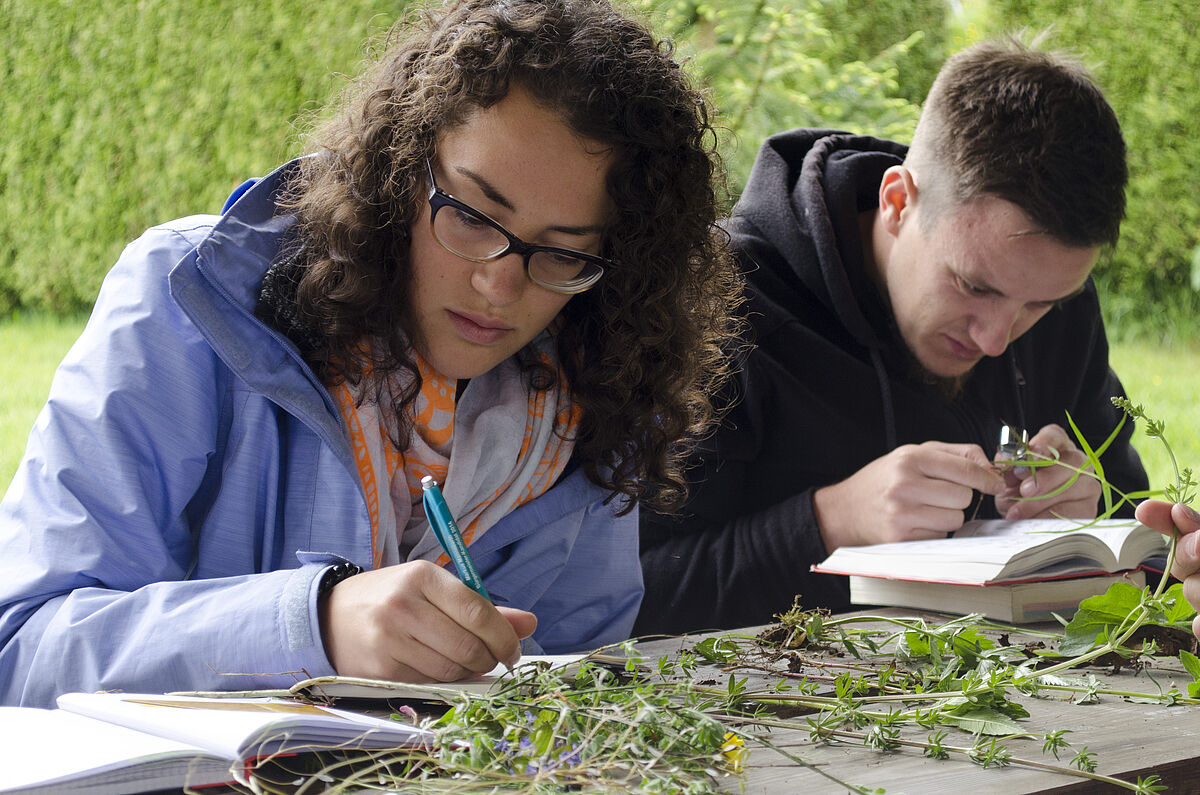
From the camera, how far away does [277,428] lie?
1.47m

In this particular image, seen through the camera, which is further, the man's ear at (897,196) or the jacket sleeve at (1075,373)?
the jacket sleeve at (1075,373)

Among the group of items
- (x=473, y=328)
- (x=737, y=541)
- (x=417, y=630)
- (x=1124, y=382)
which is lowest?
(x=1124, y=382)

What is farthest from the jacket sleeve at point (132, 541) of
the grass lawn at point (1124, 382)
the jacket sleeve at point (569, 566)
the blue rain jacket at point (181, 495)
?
the grass lawn at point (1124, 382)

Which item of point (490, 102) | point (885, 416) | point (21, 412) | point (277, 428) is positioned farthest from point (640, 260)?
point (21, 412)

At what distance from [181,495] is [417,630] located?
1.53ft

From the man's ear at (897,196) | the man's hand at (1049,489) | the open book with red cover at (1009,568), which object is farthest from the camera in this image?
the man's ear at (897,196)

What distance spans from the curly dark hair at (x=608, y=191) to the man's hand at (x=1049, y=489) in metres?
0.71

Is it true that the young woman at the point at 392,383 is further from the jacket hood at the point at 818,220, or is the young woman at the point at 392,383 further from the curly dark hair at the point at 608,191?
the jacket hood at the point at 818,220

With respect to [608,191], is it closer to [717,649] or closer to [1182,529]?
[717,649]

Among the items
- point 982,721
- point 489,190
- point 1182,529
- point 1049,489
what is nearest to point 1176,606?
point 1182,529

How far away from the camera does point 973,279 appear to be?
2258mm

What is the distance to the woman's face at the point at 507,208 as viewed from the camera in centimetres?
144

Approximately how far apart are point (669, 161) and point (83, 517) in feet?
2.92

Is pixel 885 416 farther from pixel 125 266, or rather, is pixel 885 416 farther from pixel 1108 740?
pixel 125 266
